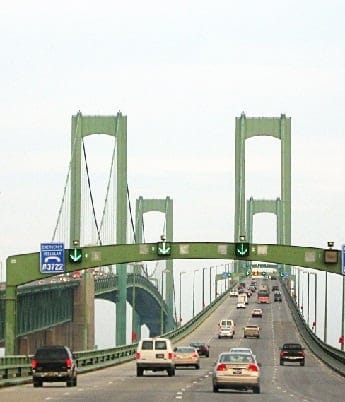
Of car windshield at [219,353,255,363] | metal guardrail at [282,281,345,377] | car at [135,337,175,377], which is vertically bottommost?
metal guardrail at [282,281,345,377]

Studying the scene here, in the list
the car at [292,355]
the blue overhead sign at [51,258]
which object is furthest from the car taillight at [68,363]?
the car at [292,355]

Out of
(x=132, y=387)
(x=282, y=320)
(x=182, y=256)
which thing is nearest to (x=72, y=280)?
(x=282, y=320)

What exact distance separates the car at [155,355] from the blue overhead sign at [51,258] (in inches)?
227

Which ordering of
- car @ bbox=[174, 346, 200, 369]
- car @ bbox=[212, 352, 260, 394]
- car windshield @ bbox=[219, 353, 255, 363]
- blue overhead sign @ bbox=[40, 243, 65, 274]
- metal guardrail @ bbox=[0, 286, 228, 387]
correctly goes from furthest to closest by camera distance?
1. car @ bbox=[174, 346, 200, 369]
2. blue overhead sign @ bbox=[40, 243, 65, 274]
3. metal guardrail @ bbox=[0, 286, 228, 387]
4. car windshield @ bbox=[219, 353, 255, 363]
5. car @ bbox=[212, 352, 260, 394]

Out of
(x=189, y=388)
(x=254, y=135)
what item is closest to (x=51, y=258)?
(x=189, y=388)

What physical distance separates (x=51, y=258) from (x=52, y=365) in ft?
51.5

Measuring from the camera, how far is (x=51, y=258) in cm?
6338

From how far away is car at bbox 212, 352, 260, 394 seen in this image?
1762 inches

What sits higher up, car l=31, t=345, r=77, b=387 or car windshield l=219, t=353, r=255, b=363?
car windshield l=219, t=353, r=255, b=363

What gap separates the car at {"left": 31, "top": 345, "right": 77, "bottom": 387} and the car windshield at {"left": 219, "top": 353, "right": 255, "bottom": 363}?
5789 mm

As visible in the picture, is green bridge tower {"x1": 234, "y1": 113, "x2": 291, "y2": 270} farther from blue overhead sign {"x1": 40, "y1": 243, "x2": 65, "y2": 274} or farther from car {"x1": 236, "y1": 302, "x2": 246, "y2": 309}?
blue overhead sign {"x1": 40, "y1": 243, "x2": 65, "y2": 274}

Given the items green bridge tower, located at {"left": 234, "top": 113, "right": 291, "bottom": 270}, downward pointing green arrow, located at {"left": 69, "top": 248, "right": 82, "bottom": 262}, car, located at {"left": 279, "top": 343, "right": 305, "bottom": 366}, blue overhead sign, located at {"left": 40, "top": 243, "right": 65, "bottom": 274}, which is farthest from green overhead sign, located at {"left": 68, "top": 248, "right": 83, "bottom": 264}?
green bridge tower, located at {"left": 234, "top": 113, "right": 291, "bottom": 270}

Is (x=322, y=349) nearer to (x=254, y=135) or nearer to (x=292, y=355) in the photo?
(x=292, y=355)

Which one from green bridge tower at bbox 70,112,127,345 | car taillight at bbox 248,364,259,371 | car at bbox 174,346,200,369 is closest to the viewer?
car taillight at bbox 248,364,259,371
